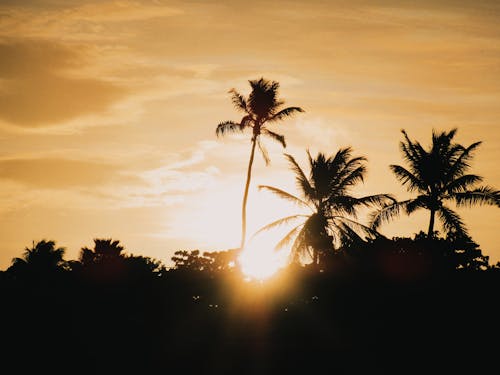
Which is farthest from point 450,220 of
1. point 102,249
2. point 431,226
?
point 102,249

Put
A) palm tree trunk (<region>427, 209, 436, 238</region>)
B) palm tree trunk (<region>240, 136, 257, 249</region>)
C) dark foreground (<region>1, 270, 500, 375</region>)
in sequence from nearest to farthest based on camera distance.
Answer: dark foreground (<region>1, 270, 500, 375</region>) → palm tree trunk (<region>427, 209, 436, 238</region>) → palm tree trunk (<region>240, 136, 257, 249</region>)

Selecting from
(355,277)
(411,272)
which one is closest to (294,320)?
(355,277)

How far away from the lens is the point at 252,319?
29.4 m

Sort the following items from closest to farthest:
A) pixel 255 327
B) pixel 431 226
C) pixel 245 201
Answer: pixel 255 327 < pixel 431 226 < pixel 245 201

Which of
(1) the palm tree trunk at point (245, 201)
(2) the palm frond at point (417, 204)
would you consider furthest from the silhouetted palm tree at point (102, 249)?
(2) the palm frond at point (417, 204)

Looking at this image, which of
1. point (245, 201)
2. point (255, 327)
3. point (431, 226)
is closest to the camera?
point (255, 327)

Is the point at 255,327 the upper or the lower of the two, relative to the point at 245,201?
lower

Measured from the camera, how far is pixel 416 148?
1649 inches

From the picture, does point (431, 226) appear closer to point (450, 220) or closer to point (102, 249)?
point (450, 220)

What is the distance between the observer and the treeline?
89.6ft

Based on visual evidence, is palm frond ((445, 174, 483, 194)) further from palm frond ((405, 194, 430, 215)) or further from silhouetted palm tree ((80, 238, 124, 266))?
silhouetted palm tree ((80, 238, 124, 266))

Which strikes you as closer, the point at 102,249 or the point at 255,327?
the point at 255,327

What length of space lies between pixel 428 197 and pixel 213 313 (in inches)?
678

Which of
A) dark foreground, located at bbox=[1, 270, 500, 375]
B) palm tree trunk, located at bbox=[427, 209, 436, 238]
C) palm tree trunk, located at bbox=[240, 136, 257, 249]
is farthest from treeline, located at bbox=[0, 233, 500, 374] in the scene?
palm tree trunk, located at bbox=[240, 136, 257, 249]
